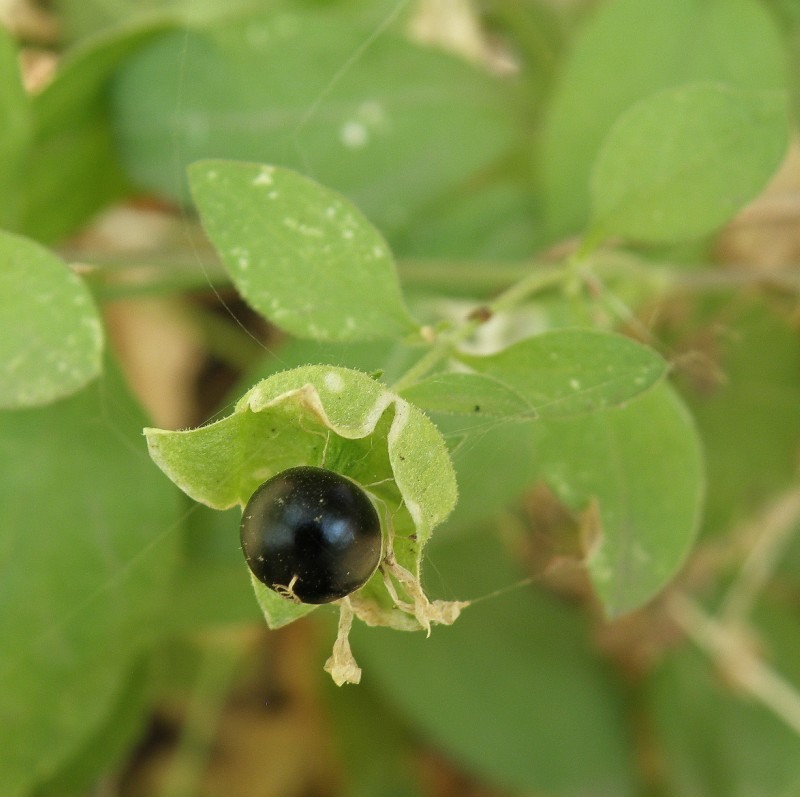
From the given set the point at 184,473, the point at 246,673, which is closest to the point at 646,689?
the point at 246,673

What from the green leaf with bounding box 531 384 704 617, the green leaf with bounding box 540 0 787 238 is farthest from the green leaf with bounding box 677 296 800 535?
the green leaf with bounding box 531 384 704 617

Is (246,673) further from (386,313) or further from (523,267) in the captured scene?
(386,313)

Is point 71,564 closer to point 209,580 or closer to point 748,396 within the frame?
point 209,580

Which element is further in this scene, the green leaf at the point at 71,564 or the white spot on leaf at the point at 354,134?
the white spot on leaf at the point at 354,134

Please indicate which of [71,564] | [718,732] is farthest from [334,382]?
[718,732]

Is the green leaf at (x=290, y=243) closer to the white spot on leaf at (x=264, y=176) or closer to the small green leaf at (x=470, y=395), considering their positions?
the white spot on leaf at (x=264, y=176)

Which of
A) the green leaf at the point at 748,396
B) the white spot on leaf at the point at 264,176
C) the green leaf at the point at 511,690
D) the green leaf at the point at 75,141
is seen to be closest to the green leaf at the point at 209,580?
the green leaf at the point at 511,690
